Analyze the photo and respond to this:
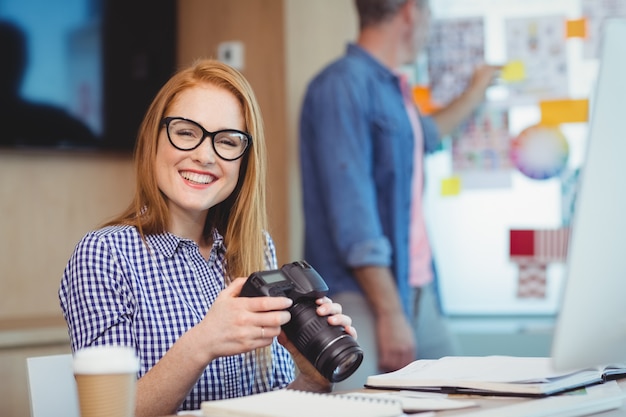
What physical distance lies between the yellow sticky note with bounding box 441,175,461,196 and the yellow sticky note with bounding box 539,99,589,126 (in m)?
0.33

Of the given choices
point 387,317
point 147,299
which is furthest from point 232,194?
point 387,317

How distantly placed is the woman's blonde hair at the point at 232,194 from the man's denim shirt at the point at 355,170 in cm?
85

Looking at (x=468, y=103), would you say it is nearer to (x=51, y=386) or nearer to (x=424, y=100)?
(x=424, y=100)

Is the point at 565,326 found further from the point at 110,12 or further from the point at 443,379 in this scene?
the point at 110,12

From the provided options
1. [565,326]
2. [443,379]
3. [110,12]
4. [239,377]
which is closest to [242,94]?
[239,377]

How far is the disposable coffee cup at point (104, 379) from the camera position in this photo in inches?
33.4

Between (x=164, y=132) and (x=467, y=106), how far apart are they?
1629 millimetres

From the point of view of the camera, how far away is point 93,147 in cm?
310

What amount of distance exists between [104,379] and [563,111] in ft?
7.44

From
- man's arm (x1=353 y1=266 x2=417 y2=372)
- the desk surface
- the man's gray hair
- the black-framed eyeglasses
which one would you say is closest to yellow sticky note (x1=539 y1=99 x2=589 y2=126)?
the man's gray hair

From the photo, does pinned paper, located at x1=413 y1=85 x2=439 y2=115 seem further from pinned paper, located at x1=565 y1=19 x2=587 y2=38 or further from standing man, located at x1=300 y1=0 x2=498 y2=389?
pinned paper, located at x1=565 y1=19 x2=587 y2=38

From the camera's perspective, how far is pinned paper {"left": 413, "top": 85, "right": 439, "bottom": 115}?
9.92 feet

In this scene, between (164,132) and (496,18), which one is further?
(496,18)

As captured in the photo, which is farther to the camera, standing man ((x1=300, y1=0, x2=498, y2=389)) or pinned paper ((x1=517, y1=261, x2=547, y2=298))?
pinned paper ((x1=517, y1=261, x2=547, y2=298))
